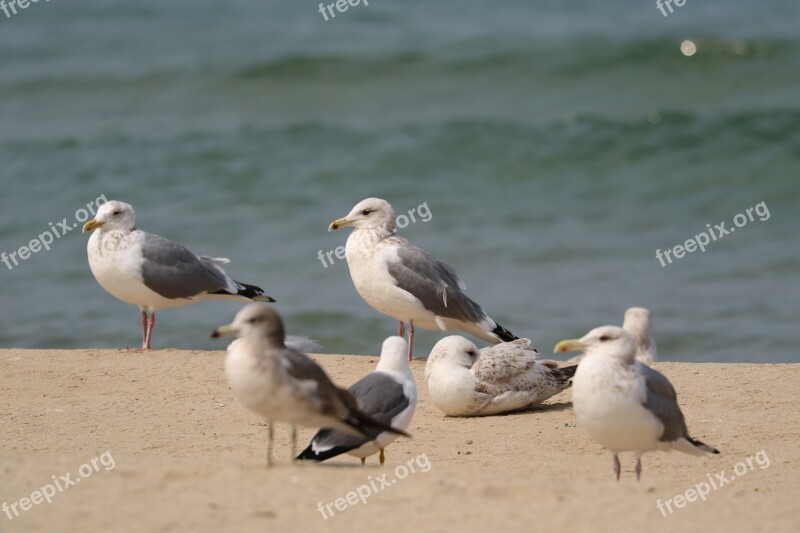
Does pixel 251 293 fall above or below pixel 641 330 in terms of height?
above

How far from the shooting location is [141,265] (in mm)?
9359

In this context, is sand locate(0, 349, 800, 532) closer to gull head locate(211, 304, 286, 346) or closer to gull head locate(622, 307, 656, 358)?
gull head locate(211, 304, 286, 346)

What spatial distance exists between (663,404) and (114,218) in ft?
17.2

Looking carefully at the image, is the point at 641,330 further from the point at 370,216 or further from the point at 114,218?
the point at 114,218

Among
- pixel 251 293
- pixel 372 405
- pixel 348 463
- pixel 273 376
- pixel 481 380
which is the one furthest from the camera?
pixel 251 293

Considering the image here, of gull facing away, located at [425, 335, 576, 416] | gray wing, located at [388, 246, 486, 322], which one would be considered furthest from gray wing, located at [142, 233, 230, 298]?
gull facing away, located at [425, 335, 576, 416]

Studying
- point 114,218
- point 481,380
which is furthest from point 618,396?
point 114,218

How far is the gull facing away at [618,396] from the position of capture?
5.58m

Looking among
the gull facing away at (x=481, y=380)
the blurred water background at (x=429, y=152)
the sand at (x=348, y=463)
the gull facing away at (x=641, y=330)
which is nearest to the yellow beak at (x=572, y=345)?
the sand at (x=348, y=463)

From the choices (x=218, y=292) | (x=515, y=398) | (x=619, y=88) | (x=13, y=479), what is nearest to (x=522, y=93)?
(x=619, y=88)

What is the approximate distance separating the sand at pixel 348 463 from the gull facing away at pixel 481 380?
117mm

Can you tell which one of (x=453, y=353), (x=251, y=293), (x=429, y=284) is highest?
(x=429, y=284)

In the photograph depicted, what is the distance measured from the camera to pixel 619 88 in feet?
66.9

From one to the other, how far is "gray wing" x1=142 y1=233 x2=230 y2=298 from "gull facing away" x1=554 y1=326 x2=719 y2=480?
4.59m
